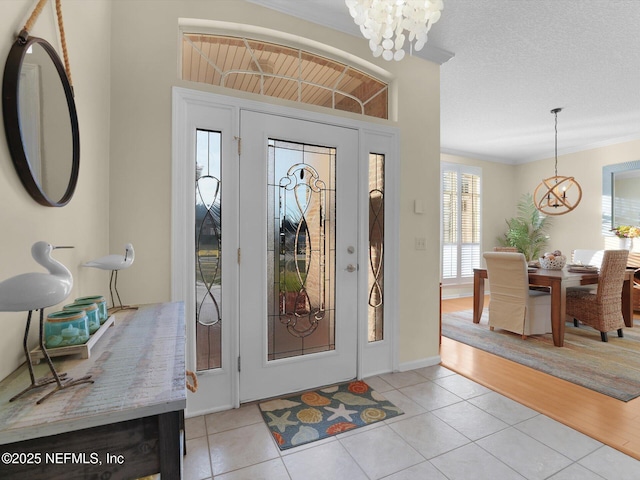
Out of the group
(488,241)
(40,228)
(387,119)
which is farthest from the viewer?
(488,241)

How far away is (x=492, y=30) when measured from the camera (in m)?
2.53

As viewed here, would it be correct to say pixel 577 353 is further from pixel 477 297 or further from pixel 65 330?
pixel 65 330

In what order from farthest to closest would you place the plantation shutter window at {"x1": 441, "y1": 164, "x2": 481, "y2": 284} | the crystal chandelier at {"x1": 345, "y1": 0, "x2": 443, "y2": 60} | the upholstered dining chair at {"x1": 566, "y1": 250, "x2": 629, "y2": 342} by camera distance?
the plantation shutter window at {"x1": 441, "y1": 164, "x2": 481, "y2": 284} < the upholstered dining chair at {"x1": 566, "y1": 250, "x2": 629, "y2": 342} < the crystal chandelier at {"x1": 345, "y1": 0, "x2": 443, "y2": 60}

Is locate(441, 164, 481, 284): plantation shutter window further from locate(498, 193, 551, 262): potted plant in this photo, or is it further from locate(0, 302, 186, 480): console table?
locate(0, 302, 186, 480): console table

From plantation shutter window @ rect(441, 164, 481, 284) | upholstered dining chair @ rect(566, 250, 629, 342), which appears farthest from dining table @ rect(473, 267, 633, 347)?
plantation shutter window @ rect(441, 164, 481, 284)

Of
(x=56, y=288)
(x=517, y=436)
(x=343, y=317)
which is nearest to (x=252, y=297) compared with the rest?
(x=343, y=317)

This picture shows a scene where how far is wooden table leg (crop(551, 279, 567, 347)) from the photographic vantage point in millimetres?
3283

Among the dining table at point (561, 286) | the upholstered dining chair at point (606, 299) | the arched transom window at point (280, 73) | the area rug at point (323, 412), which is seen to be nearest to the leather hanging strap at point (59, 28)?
the arched transom window at point (280, 73)

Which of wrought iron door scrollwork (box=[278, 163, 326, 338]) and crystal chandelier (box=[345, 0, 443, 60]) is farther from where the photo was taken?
wrought iron door scrollwork (box=[278, 163, 326, 338])

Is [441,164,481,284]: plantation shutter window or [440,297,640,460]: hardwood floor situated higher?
[441,164,481,284]: plantation shutter window

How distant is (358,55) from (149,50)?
5.04ft

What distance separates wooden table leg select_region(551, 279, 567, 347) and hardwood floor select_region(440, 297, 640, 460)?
0.82 meters

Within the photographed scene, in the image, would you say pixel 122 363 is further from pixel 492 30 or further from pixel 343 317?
pixel 492 30

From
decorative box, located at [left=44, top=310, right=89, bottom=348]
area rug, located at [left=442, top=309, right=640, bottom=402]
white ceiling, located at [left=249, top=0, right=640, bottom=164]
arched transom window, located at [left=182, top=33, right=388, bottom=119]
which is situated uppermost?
white ceiling, located at [left=249, top=0, right=640, bottom=164]
